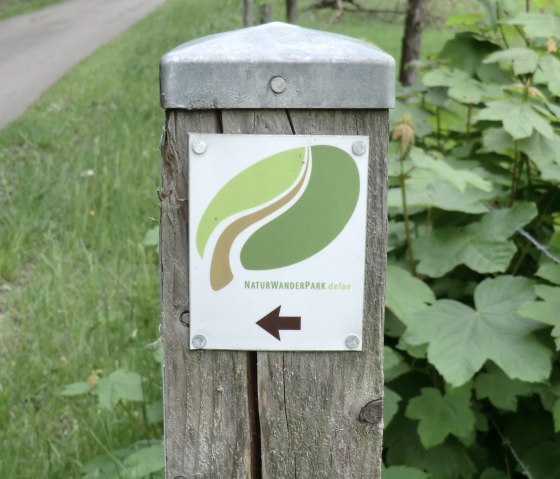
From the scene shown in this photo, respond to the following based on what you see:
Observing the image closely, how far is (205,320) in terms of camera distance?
4.23ft

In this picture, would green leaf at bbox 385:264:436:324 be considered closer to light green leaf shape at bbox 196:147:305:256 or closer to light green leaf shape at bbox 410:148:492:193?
light green leaf shape at bbox 410:148:492:193

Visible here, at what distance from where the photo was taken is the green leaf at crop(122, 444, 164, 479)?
2057 millimetres

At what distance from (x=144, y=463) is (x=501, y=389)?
921 mm

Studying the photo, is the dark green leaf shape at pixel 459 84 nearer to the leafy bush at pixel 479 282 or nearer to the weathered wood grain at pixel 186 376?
the leafy bush at pixel 479 282

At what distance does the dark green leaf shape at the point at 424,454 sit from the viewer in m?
2.24

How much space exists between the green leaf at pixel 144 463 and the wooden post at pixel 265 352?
27.8 inches

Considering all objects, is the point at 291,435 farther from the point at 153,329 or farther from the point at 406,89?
the point at 153,329

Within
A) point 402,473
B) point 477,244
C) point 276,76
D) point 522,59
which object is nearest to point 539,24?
point 522,59

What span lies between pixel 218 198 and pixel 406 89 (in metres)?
1.77

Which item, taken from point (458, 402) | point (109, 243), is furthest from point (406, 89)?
point (109, 243)

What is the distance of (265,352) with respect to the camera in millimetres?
1322

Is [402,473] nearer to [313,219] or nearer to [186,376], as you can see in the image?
[186,376]

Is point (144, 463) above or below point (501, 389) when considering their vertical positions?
below

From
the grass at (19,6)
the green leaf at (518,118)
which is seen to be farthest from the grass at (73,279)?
the grass at (19,6)
